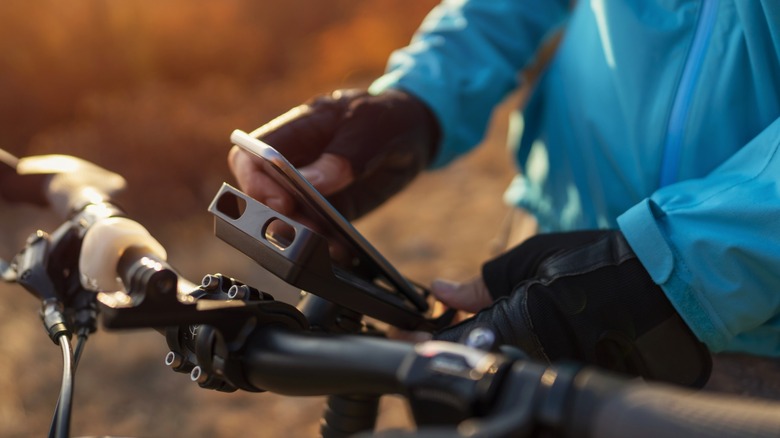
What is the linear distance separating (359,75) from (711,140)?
2.94 metres

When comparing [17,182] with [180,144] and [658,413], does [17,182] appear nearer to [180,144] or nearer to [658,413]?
[658,413]

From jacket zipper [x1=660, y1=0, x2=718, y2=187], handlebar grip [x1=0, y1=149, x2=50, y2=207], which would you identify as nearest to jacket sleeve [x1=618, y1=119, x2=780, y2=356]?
jacket zipper [x1=660, y1=0, x2=718, y2=187]

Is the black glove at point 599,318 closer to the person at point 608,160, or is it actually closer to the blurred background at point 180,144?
the person at point 608,160

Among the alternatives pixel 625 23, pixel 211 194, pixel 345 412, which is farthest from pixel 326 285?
pixel 211 194

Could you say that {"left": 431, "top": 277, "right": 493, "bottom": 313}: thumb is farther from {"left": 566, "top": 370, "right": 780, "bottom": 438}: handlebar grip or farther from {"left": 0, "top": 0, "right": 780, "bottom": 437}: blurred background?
{"left": 0, "top": 0, "right": 780, "bottom": 437}: blurred background

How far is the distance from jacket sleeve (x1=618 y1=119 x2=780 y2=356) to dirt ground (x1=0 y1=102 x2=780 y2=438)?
70cm

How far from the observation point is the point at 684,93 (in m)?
0.88

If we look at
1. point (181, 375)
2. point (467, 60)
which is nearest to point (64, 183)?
point (467, 60)

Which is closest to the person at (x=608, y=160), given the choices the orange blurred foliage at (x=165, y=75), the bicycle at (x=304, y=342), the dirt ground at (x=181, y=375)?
the bicycle at (x=304, y=342)

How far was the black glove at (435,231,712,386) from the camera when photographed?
730 mm

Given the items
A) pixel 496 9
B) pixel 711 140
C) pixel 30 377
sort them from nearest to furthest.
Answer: pixel 711 140 → pixel 496 9 → pixel 30 377

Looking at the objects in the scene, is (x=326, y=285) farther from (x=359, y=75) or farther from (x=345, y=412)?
(x=359, y=75)

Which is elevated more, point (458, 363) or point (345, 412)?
point (458, 363)

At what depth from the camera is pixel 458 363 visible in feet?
1.62
